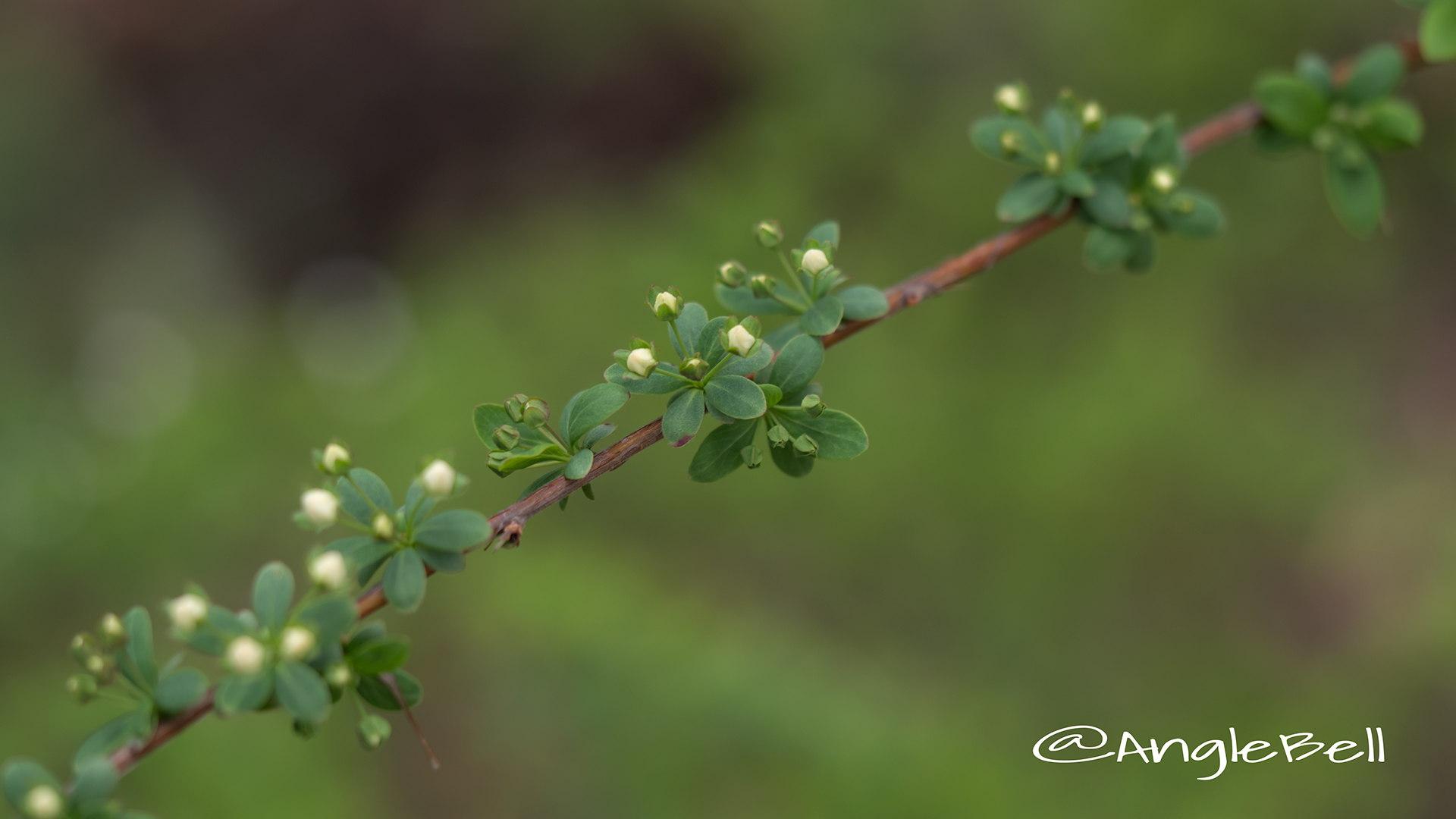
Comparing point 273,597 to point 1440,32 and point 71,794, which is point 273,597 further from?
point 1440,32

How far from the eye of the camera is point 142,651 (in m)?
1.12

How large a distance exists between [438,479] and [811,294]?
22.5 inches

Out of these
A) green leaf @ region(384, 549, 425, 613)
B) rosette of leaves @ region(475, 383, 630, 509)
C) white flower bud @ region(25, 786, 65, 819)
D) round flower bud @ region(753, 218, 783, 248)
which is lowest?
white flower bud @ region(25, 786, 65, 819)

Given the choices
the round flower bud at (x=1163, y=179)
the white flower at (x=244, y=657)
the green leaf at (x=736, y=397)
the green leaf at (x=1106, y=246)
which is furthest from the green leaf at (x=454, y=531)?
the round flower bud at (x=1163, y=179)

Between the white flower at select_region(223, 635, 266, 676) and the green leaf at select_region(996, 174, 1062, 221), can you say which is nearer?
the white flower at select_region(223, 635, 266, 676)

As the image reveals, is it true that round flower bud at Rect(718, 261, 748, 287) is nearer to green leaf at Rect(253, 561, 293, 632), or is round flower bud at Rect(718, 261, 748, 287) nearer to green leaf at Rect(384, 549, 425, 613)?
green leaf at Rect(384, 549, 425, 613)

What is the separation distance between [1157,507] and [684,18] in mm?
3203

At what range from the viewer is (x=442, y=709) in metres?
3.66

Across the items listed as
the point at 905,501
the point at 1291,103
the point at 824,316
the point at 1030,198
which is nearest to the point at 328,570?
the point at 824,316

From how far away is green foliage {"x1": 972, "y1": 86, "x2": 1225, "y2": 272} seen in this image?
1456 millimetres

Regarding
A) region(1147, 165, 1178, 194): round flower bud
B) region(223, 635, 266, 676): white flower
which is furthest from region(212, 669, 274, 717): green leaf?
region(1147, 165, 1178, 194): round flower bud

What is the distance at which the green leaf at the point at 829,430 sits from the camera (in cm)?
122

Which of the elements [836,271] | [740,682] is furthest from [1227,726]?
[836,271]

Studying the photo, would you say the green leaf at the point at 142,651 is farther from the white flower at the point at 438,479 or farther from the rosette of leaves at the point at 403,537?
the white flower at the point at 438,479
